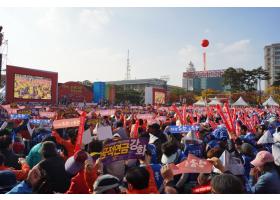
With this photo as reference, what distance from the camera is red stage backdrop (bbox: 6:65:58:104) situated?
33.2m

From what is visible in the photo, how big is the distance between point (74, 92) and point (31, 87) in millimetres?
13798

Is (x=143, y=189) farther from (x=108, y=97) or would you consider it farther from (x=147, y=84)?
(x=147, y=84)

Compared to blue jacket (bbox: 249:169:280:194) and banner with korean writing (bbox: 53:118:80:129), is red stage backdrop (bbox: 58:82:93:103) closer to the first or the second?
banner with korean writing (bbox: 53:118:80:129)

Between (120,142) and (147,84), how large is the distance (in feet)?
373

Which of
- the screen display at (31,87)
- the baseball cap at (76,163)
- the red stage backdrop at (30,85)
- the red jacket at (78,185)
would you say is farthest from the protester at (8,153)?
the screen display at (31,87)

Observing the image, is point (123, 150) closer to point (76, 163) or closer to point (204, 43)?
point (76, 163)

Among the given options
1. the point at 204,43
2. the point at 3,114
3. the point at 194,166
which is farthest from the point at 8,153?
the point at 204,43

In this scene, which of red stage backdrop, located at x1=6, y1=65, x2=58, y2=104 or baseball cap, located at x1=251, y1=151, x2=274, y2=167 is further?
red stage backdrop, located at x1=6, y1=65, x2=58, y2=104

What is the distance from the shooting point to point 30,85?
35.7 meters

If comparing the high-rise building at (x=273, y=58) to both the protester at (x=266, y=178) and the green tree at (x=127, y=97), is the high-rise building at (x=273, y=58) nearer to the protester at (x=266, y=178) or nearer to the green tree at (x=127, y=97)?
the green tree at (x=127, y=97)

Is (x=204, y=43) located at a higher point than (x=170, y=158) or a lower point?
higher

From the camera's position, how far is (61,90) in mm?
47406

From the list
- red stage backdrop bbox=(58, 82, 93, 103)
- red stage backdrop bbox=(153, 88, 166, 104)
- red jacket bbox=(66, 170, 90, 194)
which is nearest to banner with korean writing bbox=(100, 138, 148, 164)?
red jacket bbox=(66, 170, 90, 194)

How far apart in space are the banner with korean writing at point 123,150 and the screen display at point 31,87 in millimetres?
31600
